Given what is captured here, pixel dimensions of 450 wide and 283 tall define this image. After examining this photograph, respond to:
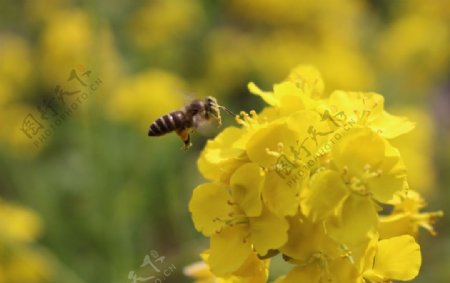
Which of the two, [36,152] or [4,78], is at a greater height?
[4,78]

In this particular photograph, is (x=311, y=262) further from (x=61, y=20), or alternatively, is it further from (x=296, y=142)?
(x=61, y=20)

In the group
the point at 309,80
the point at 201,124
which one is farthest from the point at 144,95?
the point at 309,80

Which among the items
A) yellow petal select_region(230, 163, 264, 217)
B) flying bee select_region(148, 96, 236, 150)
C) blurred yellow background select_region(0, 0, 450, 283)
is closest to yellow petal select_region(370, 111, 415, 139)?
yellow petal select_region(230, 163, 264, 217)

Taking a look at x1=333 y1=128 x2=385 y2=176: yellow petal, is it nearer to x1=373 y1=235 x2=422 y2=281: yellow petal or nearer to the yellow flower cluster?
the yellow flower cluster

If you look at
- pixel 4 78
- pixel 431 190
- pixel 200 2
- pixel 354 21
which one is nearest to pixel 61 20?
pixel 4 78

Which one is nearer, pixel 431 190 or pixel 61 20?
pixel 431 190

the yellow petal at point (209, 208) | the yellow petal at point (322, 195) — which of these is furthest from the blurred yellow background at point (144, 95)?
the yellow petal at point (322, 195)

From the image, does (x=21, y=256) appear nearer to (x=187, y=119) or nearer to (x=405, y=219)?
(x=187, y=119)

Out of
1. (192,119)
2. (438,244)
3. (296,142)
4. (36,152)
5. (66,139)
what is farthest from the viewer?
(66,139)
